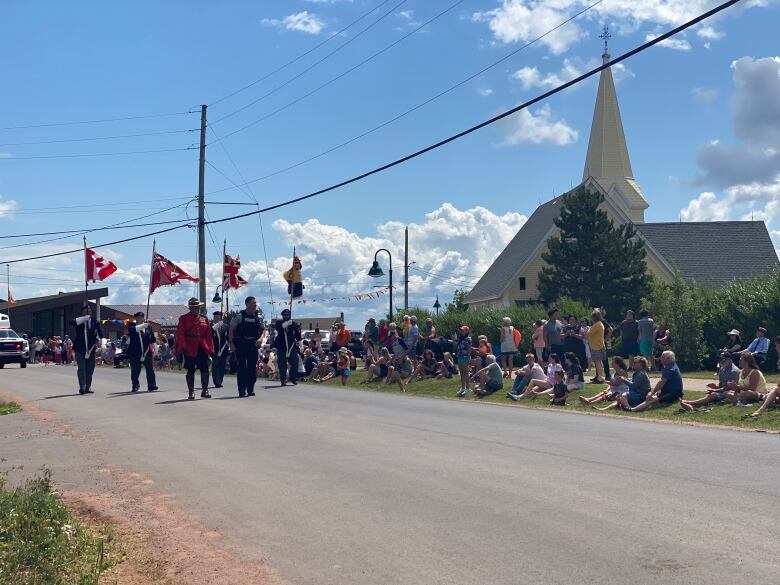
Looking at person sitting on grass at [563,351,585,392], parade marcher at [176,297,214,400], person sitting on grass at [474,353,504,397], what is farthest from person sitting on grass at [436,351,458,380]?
parade marcher at [176,297,214,400]

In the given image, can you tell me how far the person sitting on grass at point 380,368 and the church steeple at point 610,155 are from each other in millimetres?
43700

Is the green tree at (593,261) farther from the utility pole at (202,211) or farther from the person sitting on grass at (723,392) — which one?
the person sitting on grass at (723,392)

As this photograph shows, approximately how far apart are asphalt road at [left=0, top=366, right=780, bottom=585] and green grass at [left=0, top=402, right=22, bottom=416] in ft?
8.15

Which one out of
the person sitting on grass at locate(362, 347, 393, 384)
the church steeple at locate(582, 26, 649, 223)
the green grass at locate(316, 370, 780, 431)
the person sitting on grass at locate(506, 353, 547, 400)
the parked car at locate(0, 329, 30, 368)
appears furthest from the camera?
the church steeple at locate(582, 26, 649, 223)

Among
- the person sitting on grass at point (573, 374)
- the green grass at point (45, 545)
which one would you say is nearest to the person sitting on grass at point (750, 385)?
the person sitting on grass at point (573, 374)

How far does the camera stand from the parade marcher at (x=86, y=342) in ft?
71.3

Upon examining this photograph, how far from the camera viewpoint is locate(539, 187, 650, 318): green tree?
45375mm

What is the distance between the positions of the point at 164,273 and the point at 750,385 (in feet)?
85.5

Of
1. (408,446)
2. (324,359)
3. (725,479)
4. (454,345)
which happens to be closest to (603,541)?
(725,479)

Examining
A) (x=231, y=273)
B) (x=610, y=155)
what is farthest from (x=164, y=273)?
(x=610, y=155)

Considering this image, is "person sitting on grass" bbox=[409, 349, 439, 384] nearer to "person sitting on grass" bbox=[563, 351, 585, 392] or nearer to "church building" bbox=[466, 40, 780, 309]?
"person sitting on grass" bbox=[563, 351, 585, 392]

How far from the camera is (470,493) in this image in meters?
8.91

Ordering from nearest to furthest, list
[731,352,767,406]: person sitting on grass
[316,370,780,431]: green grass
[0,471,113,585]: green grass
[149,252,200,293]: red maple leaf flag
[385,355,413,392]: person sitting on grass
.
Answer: [0,471,113,585]: green grass
[316,370,780,431]: green grass
[731,352,767,406]: person sitting on grass
[385,355,413,392]: person sitting on grass
[149,252,200,293]: red maple leaf flag

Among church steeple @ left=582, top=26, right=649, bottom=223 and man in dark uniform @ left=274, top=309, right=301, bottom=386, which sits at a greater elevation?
church steeple @ left=582, top=26, right=649, bottom=223
